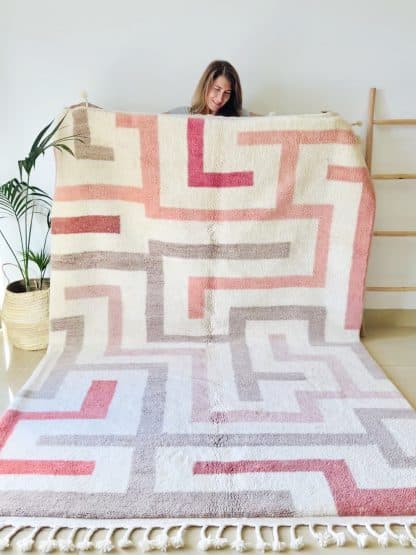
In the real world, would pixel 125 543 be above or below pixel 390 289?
below

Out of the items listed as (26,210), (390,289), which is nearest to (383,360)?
(390,289)

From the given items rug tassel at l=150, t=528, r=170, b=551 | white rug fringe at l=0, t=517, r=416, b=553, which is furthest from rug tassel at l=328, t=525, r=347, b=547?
rug tassel at l=150, t=528, r=170, b=551

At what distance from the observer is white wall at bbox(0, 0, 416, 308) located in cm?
180

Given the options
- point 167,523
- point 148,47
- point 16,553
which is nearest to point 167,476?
point 167,523

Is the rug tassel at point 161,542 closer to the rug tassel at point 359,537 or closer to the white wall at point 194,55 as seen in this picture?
the rug tassel at point 359,537

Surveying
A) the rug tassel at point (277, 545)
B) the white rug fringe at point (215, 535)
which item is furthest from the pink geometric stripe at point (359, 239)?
the rug tassel at point (277, 545)

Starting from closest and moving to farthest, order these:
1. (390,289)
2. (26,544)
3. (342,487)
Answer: (26,544)
(342,487)
(390,289)

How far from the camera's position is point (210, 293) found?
1756 mm

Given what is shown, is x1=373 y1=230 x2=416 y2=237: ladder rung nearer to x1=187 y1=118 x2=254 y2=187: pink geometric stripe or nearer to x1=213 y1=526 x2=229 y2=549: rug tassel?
x1=187 y1=118 x2=254 y2=187: pink geometric stripe

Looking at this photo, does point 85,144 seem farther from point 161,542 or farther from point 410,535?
point 410,535

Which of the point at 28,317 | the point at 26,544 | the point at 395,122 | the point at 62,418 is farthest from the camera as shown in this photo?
the point at 395,122

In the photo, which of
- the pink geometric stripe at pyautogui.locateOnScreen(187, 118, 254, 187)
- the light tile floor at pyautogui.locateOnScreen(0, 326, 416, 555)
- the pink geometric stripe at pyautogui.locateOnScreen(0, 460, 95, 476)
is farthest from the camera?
the pink geometric stripe at pyautogui.locateOnScreen(187, 118, 254, 187)

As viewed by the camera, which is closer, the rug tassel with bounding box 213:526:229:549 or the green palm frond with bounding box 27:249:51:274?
the rug tassel with bounding box 213:526:229:549

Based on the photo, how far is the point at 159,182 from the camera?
1.69m
